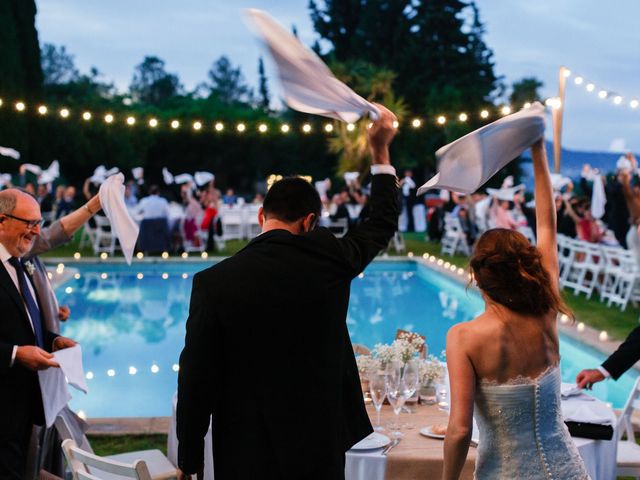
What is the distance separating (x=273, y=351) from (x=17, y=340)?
4.39ft

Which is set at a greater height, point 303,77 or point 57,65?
point 57,65

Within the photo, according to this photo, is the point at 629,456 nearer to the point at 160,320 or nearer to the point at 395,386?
the point at 395,386

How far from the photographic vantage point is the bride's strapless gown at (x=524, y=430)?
2.13 m

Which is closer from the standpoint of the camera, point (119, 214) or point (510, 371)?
point (510, 371)

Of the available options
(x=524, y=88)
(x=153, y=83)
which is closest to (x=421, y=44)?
(x=524, y=88)

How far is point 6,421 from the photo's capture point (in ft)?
9.41

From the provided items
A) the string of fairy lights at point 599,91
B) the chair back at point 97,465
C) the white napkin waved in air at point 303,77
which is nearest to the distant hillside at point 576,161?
the string of fairy lights at point 599,91

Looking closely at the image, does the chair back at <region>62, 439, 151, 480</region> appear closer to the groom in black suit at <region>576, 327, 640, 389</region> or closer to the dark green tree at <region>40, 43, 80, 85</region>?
the groom in black suit at <region>576, 327, 640, 389</region>

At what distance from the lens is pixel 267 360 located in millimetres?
2031

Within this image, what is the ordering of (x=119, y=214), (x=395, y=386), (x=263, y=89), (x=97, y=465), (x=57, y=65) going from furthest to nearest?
(x=57, y=65), (x=263, y=89), (x=119, y=214), (x=395, y=386), (x=97, y=465)

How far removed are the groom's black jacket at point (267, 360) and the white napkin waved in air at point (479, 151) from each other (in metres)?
0.36

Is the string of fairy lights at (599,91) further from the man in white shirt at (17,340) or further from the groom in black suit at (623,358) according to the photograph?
the man in white shirt at (17,340)

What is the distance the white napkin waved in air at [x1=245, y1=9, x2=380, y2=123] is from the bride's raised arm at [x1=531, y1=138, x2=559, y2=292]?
712 millimetres

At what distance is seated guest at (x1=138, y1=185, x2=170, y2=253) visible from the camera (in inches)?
607
